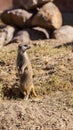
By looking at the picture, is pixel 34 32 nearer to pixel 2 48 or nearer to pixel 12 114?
pixel 2 48

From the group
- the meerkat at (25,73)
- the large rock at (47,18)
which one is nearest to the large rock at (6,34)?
the large rock at (47,18)

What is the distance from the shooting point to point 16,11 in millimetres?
10867

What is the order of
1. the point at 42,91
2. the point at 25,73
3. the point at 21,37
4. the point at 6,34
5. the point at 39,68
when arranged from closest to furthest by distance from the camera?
the point at 25,73 → the point at 42,91 → the point at 39,68 → the point at 21,37 → the point at 6,34

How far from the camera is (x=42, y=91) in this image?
7.49 meters

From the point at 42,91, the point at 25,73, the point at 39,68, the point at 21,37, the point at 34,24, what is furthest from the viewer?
the point at 34,24

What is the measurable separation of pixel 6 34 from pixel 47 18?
0.98 metres

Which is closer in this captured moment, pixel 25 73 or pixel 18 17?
pixel 25 73

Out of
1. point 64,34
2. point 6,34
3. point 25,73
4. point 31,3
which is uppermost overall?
point 31,3

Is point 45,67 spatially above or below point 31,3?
below

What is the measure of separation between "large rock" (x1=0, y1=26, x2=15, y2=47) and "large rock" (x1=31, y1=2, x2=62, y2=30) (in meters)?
0.53

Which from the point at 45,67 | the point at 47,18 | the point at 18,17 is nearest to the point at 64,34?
the point at 47,18

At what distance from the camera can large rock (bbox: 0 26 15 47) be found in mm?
10515

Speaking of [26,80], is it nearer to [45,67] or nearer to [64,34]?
[45,67]

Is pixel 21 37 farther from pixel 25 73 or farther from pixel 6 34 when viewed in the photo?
pixel 25 73
